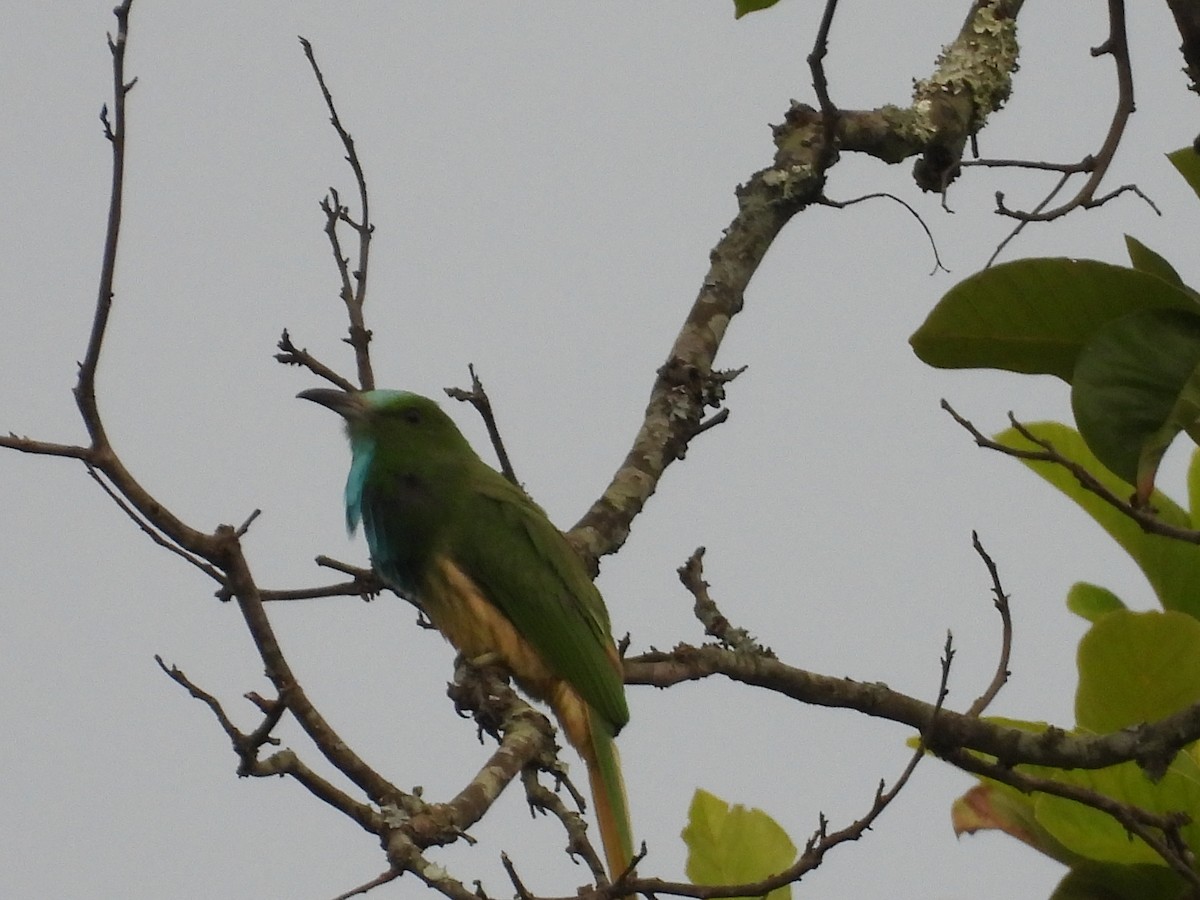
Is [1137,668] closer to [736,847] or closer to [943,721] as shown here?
[943,721]

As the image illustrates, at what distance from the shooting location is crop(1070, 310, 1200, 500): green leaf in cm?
225

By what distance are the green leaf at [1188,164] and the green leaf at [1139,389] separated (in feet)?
0.85

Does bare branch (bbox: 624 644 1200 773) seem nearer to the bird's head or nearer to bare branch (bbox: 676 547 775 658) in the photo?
bare branch (bbox: 676 547 775 658)

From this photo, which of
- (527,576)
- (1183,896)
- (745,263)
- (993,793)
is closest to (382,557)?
(527,576)

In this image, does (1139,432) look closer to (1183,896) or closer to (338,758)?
(1183,896)

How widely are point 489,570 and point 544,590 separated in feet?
0.62

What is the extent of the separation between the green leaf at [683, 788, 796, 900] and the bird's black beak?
5.53ft

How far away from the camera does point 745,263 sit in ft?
11.6

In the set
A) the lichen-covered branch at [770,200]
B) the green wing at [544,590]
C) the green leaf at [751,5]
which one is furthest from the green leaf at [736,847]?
the green leaf at [751,5]

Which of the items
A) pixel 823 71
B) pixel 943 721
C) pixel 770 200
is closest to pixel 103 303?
pixel 823 71

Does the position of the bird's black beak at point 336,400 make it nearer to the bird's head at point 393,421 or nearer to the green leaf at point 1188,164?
the bird's head at point 393,421

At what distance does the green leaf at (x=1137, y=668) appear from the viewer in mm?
2615

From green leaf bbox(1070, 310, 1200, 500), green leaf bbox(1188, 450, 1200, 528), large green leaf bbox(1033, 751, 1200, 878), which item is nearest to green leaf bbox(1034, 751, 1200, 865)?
large green leaf bbox(1033, 751, 1200, 878)

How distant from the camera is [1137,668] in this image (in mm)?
2682
